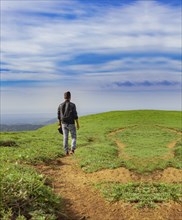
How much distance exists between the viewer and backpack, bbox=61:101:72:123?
64.8 feet

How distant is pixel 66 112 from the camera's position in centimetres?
1984

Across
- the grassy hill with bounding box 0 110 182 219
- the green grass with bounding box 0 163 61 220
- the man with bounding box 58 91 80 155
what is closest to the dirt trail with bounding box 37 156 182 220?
the grassy hill with bounding box 0 110 182 219

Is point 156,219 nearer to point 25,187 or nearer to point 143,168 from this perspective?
point 25,187

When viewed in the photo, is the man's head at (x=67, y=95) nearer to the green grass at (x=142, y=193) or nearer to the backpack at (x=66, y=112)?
the backpack at (x=66, y=112)

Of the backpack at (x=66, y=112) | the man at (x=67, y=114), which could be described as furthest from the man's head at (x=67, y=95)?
the backpack at (x=66, y=112)

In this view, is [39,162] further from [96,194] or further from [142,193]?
[142,193]

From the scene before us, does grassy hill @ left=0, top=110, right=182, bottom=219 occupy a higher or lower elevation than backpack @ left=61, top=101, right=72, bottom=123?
lower

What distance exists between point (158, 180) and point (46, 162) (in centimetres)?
685

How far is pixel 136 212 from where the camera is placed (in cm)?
1087

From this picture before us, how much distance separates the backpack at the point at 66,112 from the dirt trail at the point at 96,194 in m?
3.01

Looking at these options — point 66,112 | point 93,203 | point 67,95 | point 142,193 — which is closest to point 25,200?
point 93,203

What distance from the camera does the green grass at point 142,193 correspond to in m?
11.8

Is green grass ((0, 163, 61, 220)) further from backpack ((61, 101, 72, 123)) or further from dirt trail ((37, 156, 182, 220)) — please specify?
backpack ((61, 101, 72, 123))

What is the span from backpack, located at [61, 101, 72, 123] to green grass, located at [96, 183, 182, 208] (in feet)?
22.5
